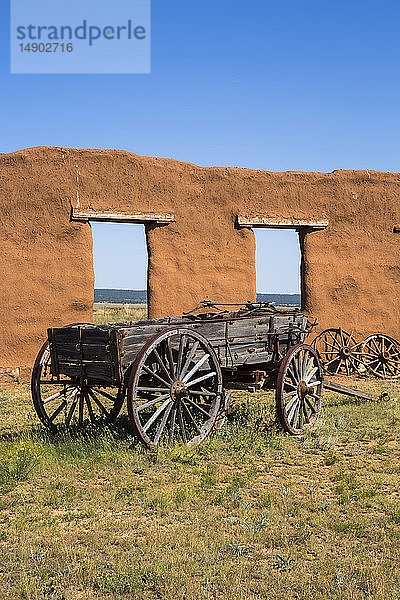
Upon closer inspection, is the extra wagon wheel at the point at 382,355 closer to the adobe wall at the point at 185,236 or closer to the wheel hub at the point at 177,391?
the adobe wall at the point at 185,236

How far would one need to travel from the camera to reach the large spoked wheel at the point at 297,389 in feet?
21.2

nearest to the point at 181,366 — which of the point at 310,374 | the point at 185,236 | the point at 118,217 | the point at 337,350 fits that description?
the point at 310,374

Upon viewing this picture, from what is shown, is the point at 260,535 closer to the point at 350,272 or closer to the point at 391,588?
the point at 391,588

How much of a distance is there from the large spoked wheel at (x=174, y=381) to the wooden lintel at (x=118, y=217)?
524 centimetres

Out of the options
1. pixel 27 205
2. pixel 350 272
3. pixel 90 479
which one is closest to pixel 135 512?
pixel 90 479

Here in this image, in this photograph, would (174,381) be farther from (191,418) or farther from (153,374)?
(191,418)

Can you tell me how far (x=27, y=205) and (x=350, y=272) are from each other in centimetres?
683

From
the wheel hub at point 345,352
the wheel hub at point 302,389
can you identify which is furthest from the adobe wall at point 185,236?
the wheel hub at point 302,389

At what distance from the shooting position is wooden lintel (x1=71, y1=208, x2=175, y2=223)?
10.7m

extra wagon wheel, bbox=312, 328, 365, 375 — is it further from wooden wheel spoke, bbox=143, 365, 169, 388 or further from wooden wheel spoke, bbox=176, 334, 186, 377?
wooden wheel spoke, bbox=143, 365, 169, 388

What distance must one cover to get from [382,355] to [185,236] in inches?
187

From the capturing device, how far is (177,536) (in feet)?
12.9

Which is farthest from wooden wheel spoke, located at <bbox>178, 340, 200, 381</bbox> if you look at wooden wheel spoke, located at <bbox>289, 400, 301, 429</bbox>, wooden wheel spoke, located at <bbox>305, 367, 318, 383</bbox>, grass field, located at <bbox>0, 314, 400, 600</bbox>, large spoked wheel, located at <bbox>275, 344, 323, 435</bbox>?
wooden wheel spoke, located at <bbox>305, 367, 318, 383</bbox>

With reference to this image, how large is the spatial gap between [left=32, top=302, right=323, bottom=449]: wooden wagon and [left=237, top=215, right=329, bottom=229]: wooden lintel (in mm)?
4428
